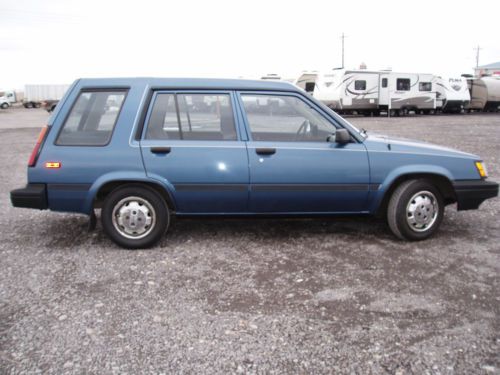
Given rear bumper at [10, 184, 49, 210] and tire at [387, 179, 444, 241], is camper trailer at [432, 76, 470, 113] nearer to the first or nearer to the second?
tire at [387, 179, 444, 241]

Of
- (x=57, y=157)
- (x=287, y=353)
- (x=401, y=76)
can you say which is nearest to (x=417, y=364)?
(x=287, y=353)

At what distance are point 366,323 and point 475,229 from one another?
2.78 meters

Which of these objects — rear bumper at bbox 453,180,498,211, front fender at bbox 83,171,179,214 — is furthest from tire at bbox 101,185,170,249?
rear bumper at bbox 453,180,498,211

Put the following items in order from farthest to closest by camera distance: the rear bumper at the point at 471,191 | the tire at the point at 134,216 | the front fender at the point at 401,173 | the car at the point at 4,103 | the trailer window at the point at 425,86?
the car at the point at 4,103, the trailer window at the point at 425,86, the rear bumper at the point at 471,191, the front fender at the point at 401,173, the tire at the point at 134,216

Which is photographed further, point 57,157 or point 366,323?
point 57,157

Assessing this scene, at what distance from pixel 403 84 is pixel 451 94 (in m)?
5.20

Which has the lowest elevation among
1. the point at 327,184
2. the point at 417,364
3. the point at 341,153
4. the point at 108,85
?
the point at 417,364

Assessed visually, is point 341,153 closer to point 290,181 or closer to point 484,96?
point 290,181

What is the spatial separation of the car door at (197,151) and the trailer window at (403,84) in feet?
87.6

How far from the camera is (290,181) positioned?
4.50 meters

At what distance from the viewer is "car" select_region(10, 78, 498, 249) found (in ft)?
14.4

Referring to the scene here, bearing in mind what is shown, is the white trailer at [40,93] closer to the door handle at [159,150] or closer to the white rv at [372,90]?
the white rv at [372,90]

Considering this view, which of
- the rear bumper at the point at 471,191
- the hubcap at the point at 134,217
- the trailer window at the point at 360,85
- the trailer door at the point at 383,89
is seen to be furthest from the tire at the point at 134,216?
the trailer door at the point at 383,89

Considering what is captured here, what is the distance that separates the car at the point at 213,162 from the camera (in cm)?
439
